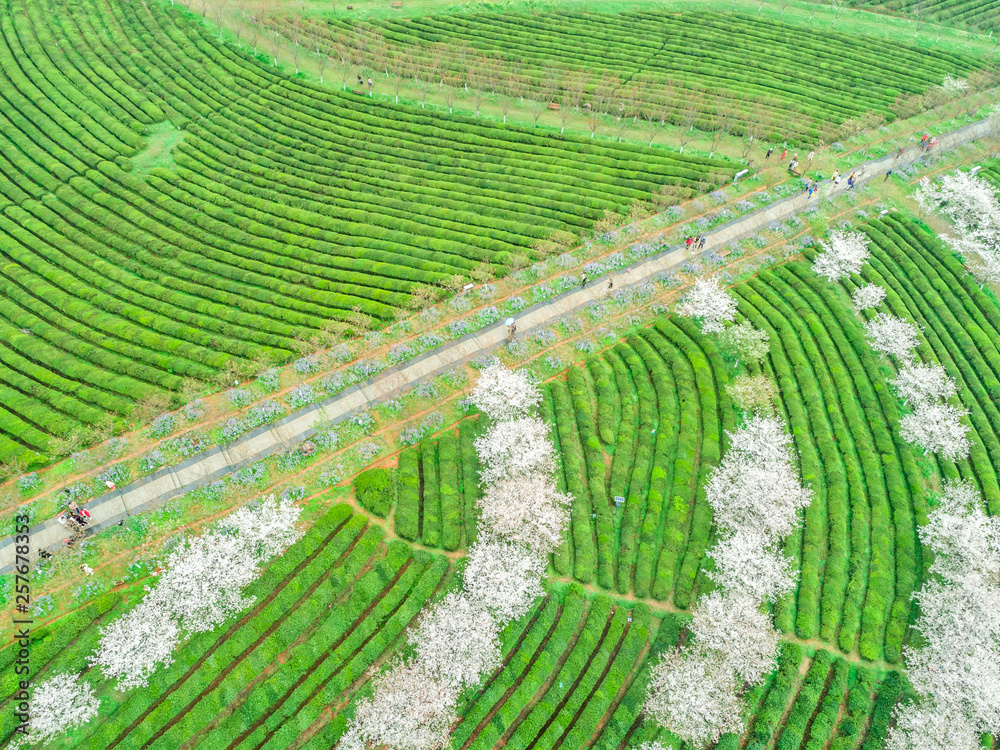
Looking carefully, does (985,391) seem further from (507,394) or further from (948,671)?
(507,394)

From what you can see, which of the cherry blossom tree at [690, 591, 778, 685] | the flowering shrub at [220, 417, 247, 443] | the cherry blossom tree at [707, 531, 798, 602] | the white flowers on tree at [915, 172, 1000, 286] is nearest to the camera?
the cherry blossom tree at [690, 591, 778, 685]

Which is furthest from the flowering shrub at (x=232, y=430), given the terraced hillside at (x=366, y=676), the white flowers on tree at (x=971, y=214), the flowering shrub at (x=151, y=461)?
the white flowers on tree at (x=971, y=214)

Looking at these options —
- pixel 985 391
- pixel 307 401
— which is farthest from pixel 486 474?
pixel 985 391

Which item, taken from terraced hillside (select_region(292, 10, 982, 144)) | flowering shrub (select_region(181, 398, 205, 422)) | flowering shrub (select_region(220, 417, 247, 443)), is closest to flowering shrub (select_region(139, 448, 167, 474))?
flowering shrub (select_region(181, 398, 205, 422))

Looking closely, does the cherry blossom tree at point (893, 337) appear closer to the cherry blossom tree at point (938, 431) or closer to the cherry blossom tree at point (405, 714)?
the cherry blossom tree at point (938, 431)

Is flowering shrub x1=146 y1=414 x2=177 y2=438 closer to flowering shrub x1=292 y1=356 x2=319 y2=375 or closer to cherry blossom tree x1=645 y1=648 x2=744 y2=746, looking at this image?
flowering shrub x1=292 y1=356 x2=319 y2=375

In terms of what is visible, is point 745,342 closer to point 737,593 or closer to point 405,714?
point 737,593
